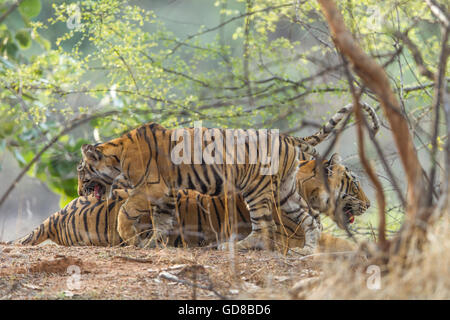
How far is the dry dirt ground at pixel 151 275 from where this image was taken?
2123 millimetres

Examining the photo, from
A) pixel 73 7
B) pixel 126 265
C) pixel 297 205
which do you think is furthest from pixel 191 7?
pixel 126 265

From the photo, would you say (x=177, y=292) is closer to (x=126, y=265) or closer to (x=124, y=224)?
(x=126, y=265)

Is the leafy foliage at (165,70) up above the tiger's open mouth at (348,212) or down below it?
above

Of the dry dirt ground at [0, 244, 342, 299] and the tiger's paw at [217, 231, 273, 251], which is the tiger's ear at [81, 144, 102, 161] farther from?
the tiger's paw at [217, 231, 273, 251]

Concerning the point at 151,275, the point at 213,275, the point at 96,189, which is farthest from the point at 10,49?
the point at 213,275

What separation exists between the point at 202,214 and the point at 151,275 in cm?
147

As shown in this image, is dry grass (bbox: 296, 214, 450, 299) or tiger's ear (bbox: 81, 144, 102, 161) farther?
tiger's ear (bbox: 81, 144, 102, 161)

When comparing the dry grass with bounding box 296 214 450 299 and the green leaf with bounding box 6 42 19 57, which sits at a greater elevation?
the green leaf with bounding box 6 42 19 57

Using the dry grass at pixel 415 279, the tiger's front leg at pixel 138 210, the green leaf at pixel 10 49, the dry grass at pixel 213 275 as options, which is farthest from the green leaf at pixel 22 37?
the dry grass at pixel 415 279

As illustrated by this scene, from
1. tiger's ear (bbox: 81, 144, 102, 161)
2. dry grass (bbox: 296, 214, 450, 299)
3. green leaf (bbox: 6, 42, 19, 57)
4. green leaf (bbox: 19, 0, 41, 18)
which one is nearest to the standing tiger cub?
tiger's ear (bbox: 81, 144, 102, 161)

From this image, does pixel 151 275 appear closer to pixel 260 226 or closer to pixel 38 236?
pixel 260 226

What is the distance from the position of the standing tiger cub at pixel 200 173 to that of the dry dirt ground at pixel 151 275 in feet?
1.40

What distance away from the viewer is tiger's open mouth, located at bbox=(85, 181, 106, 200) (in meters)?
3.89

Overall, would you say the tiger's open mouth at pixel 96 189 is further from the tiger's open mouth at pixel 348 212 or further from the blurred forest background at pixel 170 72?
the tiger's open mouth at pixel 348 212
